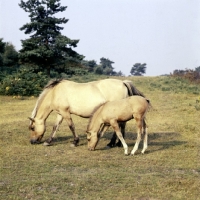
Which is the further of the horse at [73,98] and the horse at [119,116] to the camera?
the horse at [73,98]

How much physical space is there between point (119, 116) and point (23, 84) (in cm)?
1466

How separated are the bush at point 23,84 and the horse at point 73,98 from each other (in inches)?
497

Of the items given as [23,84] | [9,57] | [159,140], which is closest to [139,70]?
[9,57]

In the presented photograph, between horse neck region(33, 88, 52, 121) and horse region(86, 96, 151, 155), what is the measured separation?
142 centimetres

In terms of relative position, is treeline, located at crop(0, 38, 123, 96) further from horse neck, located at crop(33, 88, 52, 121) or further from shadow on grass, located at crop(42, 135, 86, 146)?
horse neck, located at crop(33, 88, 52, 121)

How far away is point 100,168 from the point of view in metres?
6.69

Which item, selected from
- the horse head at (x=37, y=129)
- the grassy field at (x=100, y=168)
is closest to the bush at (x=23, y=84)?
the grassy field at (x=100, y=168)

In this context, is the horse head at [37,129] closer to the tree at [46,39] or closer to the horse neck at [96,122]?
the horse neck at [96,122]

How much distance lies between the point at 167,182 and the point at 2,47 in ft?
77.9

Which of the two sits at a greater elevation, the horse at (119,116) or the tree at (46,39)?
the tree at (46,39)

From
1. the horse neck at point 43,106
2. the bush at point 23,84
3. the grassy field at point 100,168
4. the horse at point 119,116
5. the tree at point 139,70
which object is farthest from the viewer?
the tree at point 139,70

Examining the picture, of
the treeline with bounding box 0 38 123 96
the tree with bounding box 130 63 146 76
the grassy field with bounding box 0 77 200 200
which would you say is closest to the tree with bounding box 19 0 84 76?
the treeline with bounding box 0 38 123 96

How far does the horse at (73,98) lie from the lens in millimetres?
8922

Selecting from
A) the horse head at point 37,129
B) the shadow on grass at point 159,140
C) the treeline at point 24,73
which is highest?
the treeline at point 24,73
